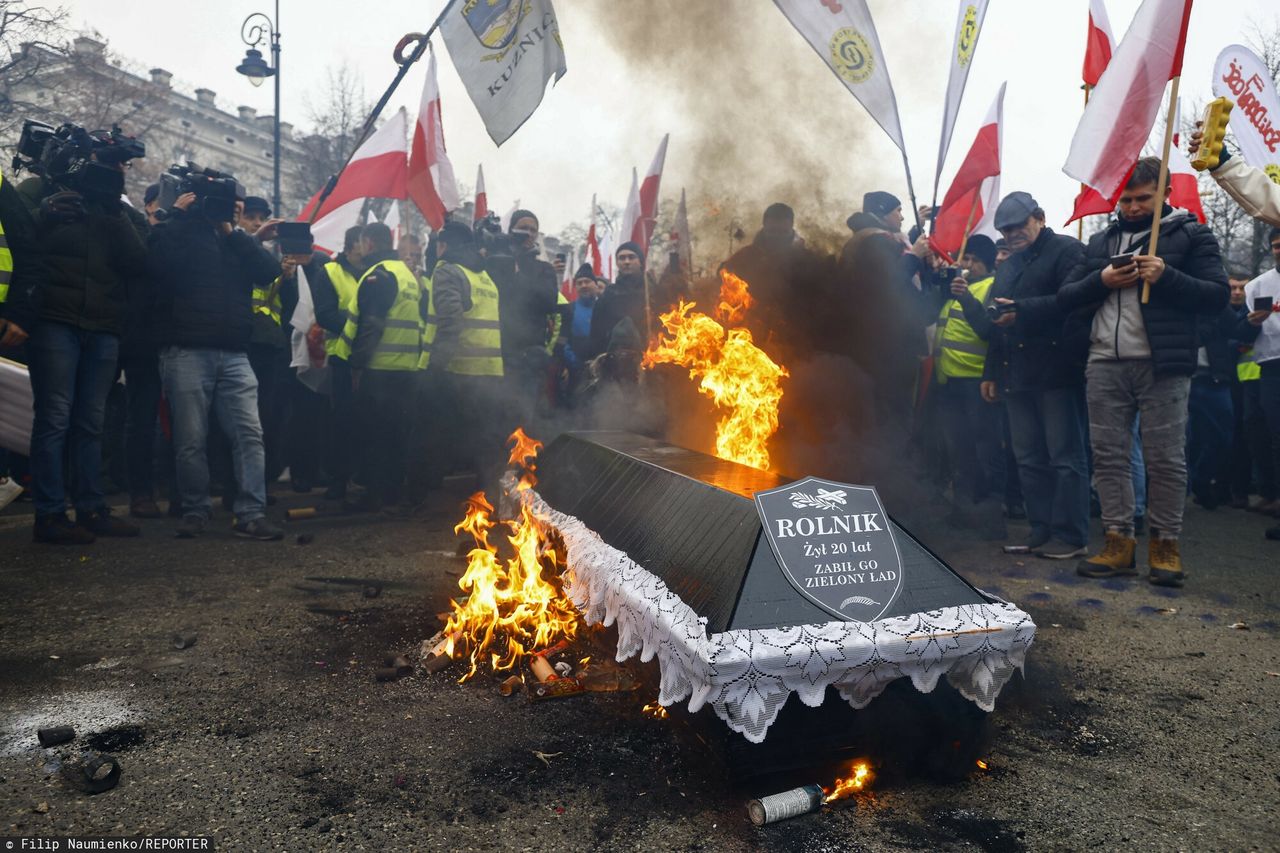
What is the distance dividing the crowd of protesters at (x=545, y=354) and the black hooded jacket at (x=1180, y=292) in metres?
0.01

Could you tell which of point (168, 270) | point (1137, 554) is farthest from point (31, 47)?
point (1137, 554)

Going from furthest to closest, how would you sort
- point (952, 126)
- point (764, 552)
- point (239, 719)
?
point (952, 126)
point (239, 719)
point (764, 552)

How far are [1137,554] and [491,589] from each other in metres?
4.97

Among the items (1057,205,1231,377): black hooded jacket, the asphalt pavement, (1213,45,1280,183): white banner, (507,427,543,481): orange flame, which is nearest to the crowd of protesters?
(1057,205,1231,377): black hooded jacket

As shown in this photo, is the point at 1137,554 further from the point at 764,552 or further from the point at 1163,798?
the point at 764,552

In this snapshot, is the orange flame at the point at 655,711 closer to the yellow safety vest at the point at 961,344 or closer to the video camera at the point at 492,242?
the yellow safety vest at the point at 961,344

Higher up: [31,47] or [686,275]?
[31,47]

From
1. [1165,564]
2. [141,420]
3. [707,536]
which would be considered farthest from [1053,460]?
[141,420]

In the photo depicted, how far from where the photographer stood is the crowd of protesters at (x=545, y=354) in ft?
17.9

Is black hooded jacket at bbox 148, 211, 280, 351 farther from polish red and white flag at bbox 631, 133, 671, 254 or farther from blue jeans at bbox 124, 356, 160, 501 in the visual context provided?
polish red and white flag at bbox 631, 133, 671, 254

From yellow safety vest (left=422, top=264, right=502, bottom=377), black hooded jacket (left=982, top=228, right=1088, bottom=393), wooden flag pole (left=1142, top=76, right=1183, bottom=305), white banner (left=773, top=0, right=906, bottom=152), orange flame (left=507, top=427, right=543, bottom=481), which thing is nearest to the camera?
wooden flag pole (left=1142, top=76, right=1183, bottom=305)

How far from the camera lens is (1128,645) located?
431 cm

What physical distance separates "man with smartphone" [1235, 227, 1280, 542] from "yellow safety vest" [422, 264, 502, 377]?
664 cm

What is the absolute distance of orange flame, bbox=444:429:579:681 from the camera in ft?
13.4
